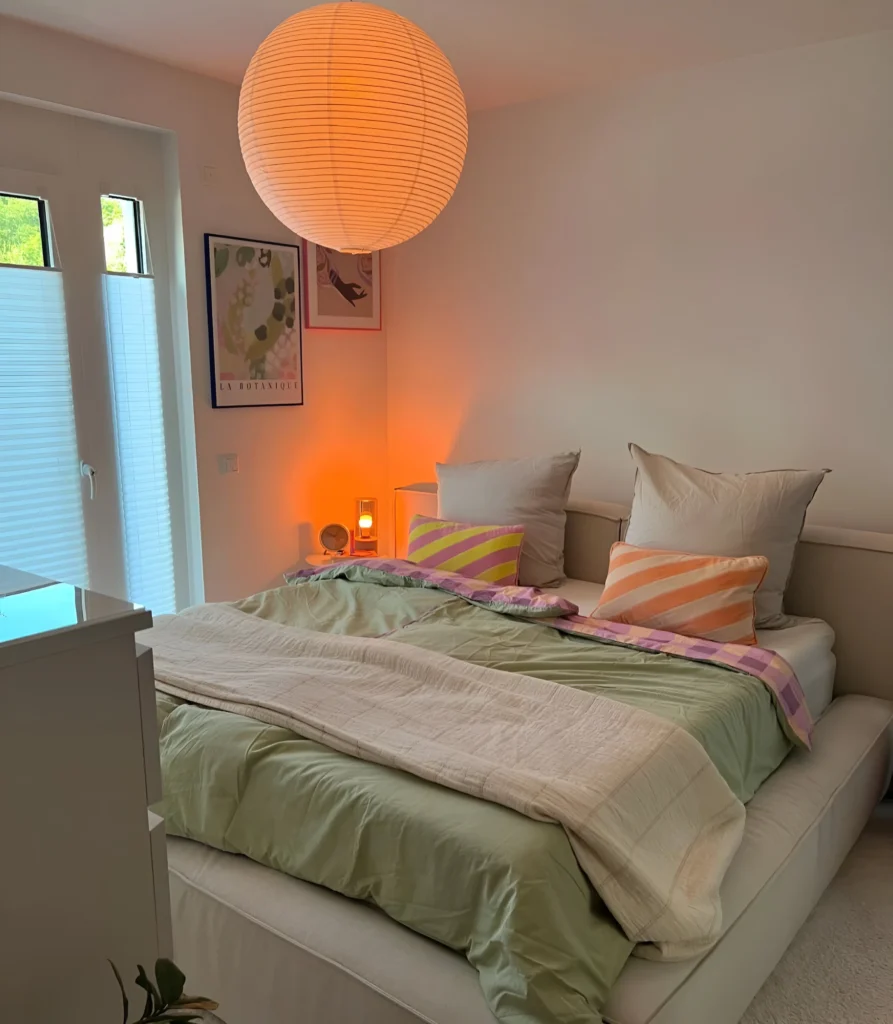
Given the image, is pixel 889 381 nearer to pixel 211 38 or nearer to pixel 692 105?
pixel 692 105

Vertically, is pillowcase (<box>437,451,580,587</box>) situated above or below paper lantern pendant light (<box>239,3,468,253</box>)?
below

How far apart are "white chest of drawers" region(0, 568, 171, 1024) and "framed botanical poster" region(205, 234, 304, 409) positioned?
2.51 meters

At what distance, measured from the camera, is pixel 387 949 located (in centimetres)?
151

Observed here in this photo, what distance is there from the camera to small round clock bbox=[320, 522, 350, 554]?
12.5 feet

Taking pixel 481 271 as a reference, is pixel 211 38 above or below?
above

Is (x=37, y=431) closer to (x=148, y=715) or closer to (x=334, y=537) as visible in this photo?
(x=334, y=537)

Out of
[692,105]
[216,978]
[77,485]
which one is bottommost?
[216,978]

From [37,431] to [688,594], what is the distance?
7.43 feet

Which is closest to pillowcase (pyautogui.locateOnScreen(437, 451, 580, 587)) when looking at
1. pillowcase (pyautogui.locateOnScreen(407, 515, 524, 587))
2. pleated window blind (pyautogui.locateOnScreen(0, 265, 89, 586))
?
pillowcase (pyautogui.locateOnScreen(407, 515, 524, 587))

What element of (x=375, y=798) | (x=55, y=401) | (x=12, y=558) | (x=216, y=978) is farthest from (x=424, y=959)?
(x=55, y=401)

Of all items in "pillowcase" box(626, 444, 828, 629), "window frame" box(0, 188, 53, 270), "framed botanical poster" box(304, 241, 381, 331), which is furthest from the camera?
"framed botanical poster" box(304, 241, 381, 331)

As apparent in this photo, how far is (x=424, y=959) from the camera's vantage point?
1.49 metres

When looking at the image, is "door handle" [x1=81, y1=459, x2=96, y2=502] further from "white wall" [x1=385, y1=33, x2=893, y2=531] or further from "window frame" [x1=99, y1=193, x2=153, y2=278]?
"white wall" [x1=385, y1=33, x2=893, y2=531]

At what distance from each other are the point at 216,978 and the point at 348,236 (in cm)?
159
